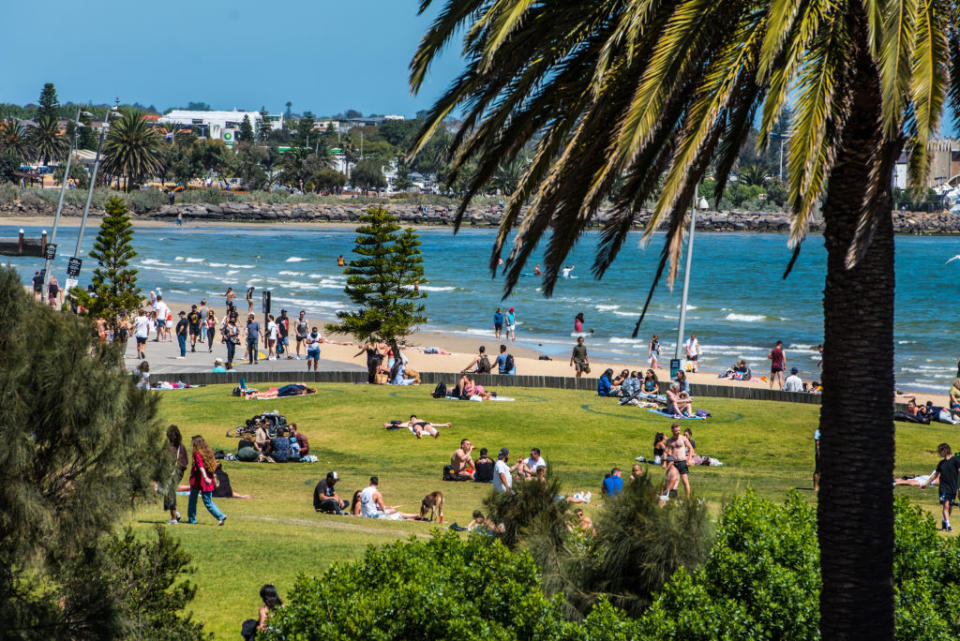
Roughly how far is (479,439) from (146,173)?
487 feet

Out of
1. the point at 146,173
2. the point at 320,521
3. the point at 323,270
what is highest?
the point at 146,173

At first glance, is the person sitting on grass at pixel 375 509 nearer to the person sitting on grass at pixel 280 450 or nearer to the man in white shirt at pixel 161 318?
the person sitting on grass at pixel 280 450

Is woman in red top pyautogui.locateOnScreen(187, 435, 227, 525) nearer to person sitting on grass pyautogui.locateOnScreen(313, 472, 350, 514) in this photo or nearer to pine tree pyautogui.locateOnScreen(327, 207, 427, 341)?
person sitting on grass pyautogui.locateOnScreen(313, 472, 350, 514)

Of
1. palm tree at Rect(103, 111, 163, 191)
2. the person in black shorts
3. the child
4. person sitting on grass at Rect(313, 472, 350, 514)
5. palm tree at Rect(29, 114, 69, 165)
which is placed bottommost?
person sitting on grass at Rect(313, 472, 350, 514)

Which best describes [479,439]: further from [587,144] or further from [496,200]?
[496,200]

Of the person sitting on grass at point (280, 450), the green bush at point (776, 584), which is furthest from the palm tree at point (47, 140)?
the green bush at point (776, 584)

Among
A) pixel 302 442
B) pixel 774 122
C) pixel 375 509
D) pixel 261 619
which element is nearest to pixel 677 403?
pixel 302 442

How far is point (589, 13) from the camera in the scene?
6867 mm

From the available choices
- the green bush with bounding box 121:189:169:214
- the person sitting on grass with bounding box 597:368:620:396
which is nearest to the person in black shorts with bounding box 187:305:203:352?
the person sitting on grass with bounding box 597:368:620:396

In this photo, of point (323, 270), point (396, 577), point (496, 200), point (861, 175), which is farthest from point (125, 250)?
point (496, 200)

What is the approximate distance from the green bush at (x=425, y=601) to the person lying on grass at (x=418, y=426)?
12.4 meters

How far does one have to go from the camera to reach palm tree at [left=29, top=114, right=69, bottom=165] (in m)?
159

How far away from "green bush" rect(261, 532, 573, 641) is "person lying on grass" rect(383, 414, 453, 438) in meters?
12.4

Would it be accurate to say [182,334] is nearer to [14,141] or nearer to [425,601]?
[425,601]
